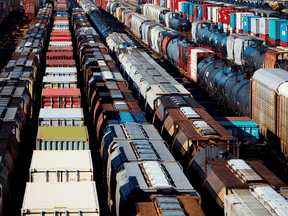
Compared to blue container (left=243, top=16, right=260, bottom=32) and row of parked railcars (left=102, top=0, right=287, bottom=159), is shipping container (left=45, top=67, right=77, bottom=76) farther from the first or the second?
blue container (left=243, top=16, right=260, bottom=32)

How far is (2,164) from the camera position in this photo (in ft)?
72.6

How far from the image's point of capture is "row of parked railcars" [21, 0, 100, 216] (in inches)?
703

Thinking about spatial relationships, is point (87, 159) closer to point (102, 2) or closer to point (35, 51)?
point (35, 51)

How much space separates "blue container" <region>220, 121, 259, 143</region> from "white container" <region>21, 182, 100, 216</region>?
13910 mm

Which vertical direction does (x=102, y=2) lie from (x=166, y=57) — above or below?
above

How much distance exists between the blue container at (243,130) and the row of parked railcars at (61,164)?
32.2 feet

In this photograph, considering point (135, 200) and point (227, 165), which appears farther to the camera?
point (227, 165)

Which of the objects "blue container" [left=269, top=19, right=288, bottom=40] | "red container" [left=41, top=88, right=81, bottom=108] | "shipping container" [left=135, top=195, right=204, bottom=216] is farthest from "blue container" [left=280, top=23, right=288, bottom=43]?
"shipping container" [left=135, top=195, right=204, bottom=216]

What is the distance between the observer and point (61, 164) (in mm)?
21781

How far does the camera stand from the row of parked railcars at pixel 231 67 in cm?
3206

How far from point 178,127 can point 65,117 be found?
733 centimetres

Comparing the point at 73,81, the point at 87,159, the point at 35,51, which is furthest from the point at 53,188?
the point at 35,51

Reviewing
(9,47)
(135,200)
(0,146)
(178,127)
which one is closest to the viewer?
(135,200)

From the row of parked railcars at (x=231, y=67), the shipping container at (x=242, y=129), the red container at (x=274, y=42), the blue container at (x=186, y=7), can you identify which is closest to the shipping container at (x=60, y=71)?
the row of parked railcars at (x=231, y=67)
